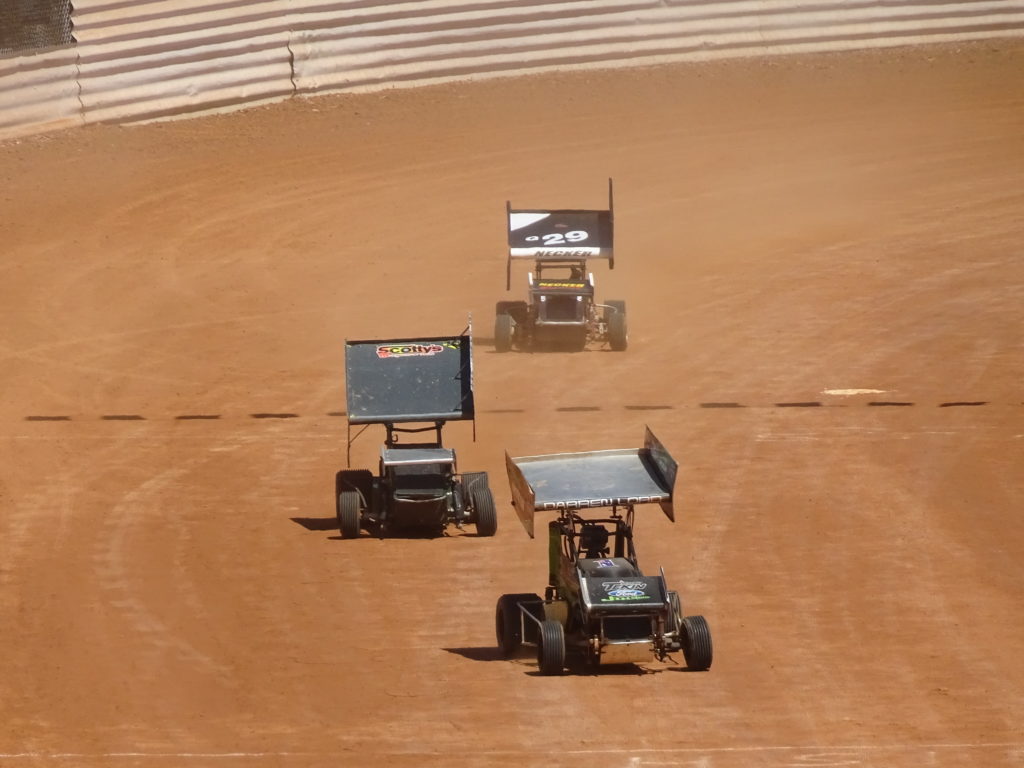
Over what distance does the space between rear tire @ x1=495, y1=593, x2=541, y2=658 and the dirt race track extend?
0.48 feet

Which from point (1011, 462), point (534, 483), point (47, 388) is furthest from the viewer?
point (47, 388)

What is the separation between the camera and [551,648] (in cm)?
1321

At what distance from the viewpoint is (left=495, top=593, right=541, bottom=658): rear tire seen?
13836mm

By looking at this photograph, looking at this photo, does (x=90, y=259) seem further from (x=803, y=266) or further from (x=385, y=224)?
(x=803, y=266)

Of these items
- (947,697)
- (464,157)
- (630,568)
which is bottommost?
(947,697)

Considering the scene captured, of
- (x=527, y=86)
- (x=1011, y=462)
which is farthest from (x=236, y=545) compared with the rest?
(x=527, y=86)

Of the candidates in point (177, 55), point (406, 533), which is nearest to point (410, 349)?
point (406, 533)

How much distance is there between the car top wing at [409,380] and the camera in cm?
1819

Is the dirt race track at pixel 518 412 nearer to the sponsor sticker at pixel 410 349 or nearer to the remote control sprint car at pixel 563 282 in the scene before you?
the remote control sprint car at pixel 563 282

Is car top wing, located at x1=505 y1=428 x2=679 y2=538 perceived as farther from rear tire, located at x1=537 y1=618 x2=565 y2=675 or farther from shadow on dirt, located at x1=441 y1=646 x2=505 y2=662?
shadow on dirt, located at x1=441 y1=646 x2=505 y2=662

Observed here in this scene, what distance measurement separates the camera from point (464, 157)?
36781 mm

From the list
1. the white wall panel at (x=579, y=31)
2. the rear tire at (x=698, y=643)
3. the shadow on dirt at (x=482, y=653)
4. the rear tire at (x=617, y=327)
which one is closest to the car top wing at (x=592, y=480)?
the rear tire at (x=698, y=643)

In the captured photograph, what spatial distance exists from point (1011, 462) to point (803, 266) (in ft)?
36.5

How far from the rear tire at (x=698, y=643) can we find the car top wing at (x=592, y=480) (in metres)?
0.93
